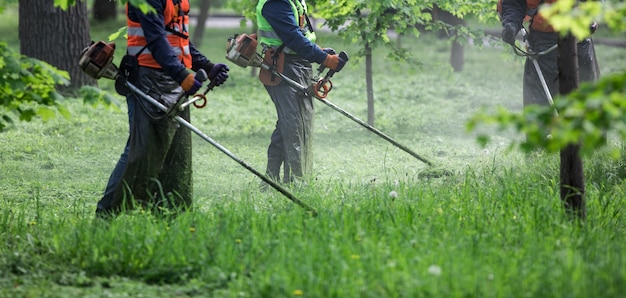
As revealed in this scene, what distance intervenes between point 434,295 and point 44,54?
9.03 metres

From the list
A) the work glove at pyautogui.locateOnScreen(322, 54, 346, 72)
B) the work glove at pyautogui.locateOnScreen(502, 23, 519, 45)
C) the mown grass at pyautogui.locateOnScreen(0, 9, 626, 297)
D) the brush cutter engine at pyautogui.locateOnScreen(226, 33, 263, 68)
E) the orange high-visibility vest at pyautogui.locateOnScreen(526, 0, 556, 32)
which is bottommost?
the mown grass at pyautogui.locateOnScreen(0, 9, 626, 297)

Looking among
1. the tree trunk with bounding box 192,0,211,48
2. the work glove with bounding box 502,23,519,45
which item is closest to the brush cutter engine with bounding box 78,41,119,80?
the work glove with bounding box 502,23,519,45

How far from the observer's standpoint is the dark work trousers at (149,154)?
575 cm

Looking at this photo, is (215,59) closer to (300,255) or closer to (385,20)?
(385,20)

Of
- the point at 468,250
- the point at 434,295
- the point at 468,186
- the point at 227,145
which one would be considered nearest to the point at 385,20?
the point at 227,145

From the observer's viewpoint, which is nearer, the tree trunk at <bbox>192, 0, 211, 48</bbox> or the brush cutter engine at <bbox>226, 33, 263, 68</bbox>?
the brush cutter engine at <bbox>226, 33, 263, 68</bbox>

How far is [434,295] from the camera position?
4105 mm

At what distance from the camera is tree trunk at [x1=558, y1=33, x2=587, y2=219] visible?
17.5ft

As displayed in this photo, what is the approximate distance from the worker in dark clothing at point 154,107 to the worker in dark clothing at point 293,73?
4.40ft

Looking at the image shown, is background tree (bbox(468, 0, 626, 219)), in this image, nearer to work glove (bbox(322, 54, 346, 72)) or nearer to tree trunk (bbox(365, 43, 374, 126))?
work glove (bbox(322, 54, 346, 72))

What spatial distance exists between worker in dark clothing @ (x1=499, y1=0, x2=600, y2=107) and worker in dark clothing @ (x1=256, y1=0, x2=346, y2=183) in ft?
5.89

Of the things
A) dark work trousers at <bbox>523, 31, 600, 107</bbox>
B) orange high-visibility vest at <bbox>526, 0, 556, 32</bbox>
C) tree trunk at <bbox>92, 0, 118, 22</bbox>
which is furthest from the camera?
tree trunk at <bbox>92, 0, 118, 22</bbox>

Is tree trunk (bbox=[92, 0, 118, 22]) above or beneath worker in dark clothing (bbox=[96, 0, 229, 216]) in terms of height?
above

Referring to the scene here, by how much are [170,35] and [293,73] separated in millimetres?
1784
